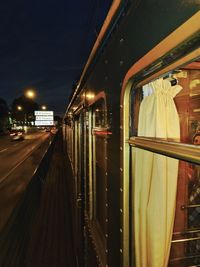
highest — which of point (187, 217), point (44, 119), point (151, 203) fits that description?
point (44, 119)

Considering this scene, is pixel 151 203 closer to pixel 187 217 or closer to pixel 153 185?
pixel 153 185

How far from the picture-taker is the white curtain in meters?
1.47

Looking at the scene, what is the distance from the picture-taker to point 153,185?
152 cm

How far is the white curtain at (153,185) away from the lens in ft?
4.84

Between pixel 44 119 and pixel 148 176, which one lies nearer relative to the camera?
pixel 148 176

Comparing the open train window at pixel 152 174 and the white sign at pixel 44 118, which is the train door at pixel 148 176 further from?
the white sign at pixel 44 118

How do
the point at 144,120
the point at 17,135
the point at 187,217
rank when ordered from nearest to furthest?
the point at 144,120, the point at 187,217, the point at 17,135

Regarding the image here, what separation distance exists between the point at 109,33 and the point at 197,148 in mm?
1316

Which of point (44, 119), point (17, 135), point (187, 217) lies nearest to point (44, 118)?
point (44, 119)

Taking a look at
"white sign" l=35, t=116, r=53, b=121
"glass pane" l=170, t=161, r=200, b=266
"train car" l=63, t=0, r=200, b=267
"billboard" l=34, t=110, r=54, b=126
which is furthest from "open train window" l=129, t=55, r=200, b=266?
"white sign" l=35, t=116, r=53, b=121

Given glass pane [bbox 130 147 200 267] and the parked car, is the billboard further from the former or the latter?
glass pane [bbox 130 147 200 267]

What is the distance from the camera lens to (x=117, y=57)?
1604mm

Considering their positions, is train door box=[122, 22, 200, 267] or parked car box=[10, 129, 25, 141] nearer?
train door box=[122, 22, 200, 267]

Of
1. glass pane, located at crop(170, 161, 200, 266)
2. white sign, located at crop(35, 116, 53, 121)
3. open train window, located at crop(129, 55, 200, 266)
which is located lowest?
glass pane, located at crop(170, 161, 200, 266)
